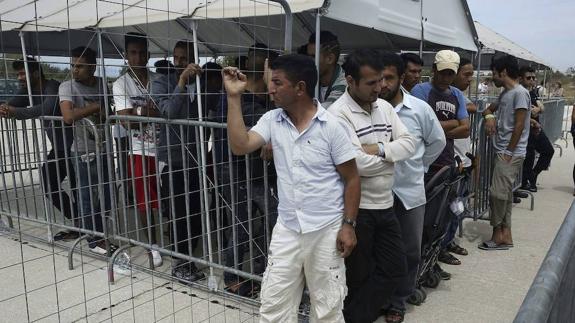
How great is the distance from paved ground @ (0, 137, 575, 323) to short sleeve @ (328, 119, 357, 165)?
1.52 meters

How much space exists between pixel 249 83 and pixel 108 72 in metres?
1.04

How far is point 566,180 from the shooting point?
8445 millimetres

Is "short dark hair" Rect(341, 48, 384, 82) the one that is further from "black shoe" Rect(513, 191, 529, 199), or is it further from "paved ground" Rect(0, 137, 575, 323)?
"black shoe" Rect(513, 191, 529, 199)

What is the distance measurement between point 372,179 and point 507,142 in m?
2.78

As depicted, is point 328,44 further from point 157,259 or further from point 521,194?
point 521,194

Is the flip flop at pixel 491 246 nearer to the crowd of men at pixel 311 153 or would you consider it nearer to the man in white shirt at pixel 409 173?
the crowd of men at pixel 311 153

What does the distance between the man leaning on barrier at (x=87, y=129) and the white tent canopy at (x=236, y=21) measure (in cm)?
33

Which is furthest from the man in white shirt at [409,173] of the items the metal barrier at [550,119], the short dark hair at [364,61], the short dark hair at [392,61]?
the metal barrier at [550,119]

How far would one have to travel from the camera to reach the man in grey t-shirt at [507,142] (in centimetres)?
466

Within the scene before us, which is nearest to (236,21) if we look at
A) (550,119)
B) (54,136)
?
(54,136)

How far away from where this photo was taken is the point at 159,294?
3.65 metres

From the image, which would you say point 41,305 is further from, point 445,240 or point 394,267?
point 445,240

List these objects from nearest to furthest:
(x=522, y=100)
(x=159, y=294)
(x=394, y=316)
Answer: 1. (x=394, y=316)
2. (x=159, y=294)
3. (x=522, y=100)

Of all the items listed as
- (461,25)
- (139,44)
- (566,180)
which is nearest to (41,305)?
(139,44)
